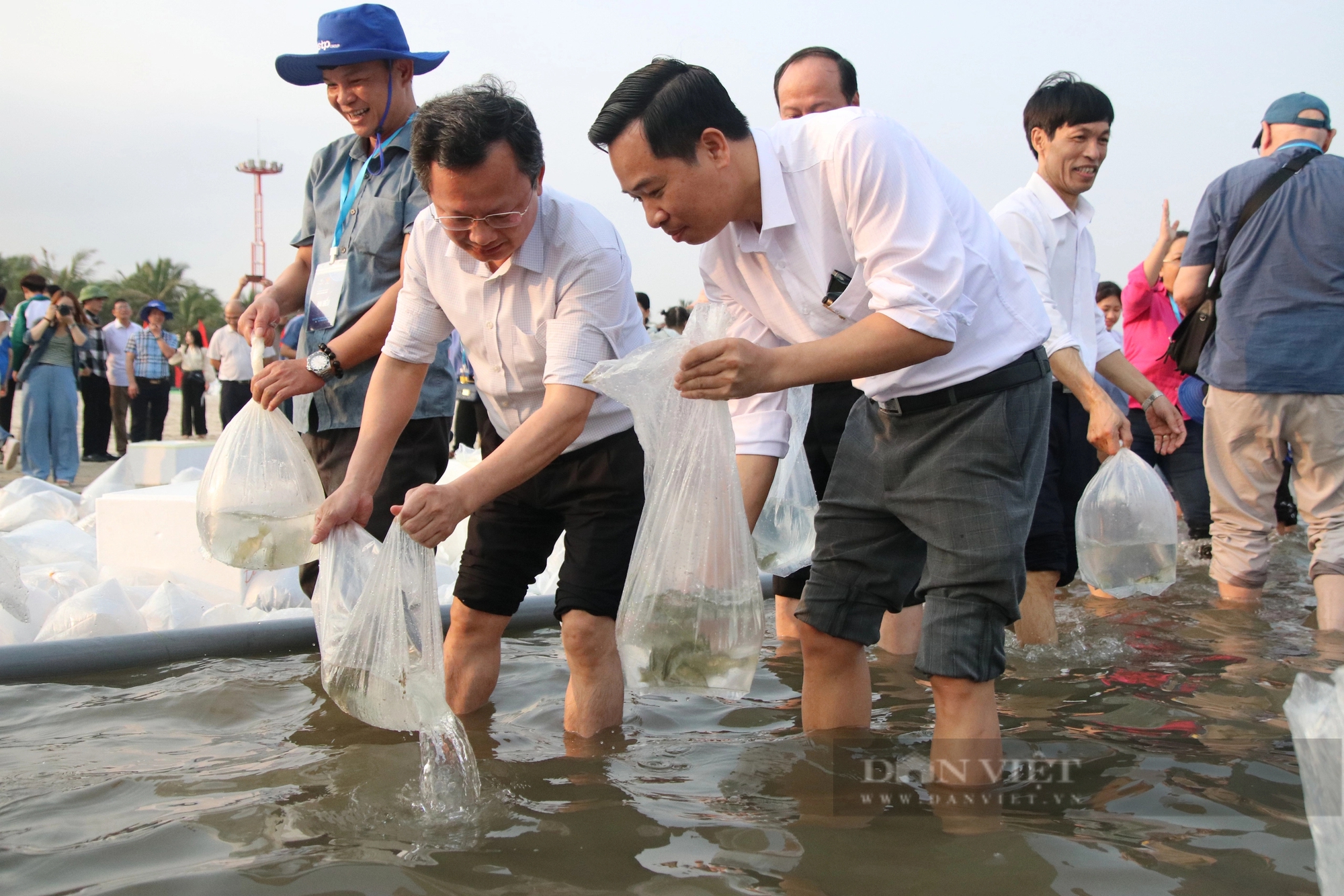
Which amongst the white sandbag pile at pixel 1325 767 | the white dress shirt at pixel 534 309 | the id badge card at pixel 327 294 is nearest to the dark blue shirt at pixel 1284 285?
the white dress shirt at pixel 534 309

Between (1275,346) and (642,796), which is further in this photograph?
(1275,346)

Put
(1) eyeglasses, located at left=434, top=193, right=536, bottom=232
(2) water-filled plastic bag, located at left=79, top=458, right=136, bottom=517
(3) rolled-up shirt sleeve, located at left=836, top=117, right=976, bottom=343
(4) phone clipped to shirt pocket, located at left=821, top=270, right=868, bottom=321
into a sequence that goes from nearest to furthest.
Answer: (3) rolled-up shirt sleeve, located at left=836, top=117, right=976, bottom=343 → (4) phone clipped to shirt pocket, located at left=821, top=270, right=868, bottom=321 → (1) eyeglasses, located at left=434, top=193, right=536, bottom=232 → (2) water-filled plastic bag, located at left=79, top=458, right=136, bottom=517

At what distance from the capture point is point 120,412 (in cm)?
1229

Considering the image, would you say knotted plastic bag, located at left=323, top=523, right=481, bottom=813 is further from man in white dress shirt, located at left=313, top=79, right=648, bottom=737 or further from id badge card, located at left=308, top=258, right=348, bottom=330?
id badge card, located at left=308, top=258, right=348, bottom=330

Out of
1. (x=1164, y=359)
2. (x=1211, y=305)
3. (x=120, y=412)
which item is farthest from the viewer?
(x=120, y=412)

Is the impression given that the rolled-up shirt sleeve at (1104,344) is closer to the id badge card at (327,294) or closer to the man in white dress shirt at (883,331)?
the man in white dress shirt at (883,331)

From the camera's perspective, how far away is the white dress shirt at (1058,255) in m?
3.49

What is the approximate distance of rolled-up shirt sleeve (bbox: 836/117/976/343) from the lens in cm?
201

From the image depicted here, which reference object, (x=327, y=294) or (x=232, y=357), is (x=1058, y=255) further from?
(x=232, y=357)

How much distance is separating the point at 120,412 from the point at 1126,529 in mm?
11590

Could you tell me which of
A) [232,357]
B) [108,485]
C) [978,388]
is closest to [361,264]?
[978,388]

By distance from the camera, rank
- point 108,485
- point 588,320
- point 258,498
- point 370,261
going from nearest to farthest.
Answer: point 588,320, point 258,498, point 370,261, point 108,485

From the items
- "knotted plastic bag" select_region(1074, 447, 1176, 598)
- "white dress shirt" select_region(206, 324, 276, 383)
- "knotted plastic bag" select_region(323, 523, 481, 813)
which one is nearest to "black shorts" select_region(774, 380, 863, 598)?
"knotted plastic bag" select_region(1074, 447, 1176, 598)

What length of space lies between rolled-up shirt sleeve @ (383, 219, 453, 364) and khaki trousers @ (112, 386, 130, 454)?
10.7 metres
